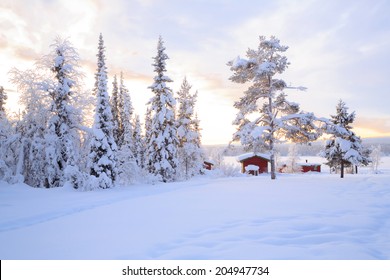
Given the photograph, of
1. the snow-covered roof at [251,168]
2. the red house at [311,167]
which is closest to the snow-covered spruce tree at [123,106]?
the snow-covered roof at [251,168]

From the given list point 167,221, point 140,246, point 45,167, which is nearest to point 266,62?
point 167,221

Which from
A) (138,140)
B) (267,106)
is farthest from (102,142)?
(138,140)

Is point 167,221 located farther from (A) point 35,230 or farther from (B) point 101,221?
(A) point 35,230

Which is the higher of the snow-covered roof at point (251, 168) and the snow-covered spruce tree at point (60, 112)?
the snow-covered spruce tree at point (60, 112)

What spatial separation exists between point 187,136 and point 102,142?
15900 millimetres

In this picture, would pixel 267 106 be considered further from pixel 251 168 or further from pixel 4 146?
pixel 251 168

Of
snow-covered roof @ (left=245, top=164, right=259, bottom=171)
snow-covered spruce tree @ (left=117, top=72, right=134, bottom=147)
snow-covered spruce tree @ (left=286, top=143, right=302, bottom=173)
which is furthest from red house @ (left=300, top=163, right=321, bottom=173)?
snow-covered spruce tree @ (left=117, top=72, right=134, bottom=147)

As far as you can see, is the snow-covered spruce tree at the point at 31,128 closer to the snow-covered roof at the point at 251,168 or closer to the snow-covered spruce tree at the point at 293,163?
the snow-covered roof at the point at 251,168

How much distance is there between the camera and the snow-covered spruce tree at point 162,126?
27016 millimetres

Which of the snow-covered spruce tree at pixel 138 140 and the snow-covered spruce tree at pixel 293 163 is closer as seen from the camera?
the snow-covered spruce tree at pixel 138 140

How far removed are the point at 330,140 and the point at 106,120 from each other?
28.0 meters

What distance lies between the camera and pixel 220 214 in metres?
7.64

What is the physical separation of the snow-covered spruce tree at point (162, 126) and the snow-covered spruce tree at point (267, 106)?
861cm

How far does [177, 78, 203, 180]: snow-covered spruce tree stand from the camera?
112 feet
